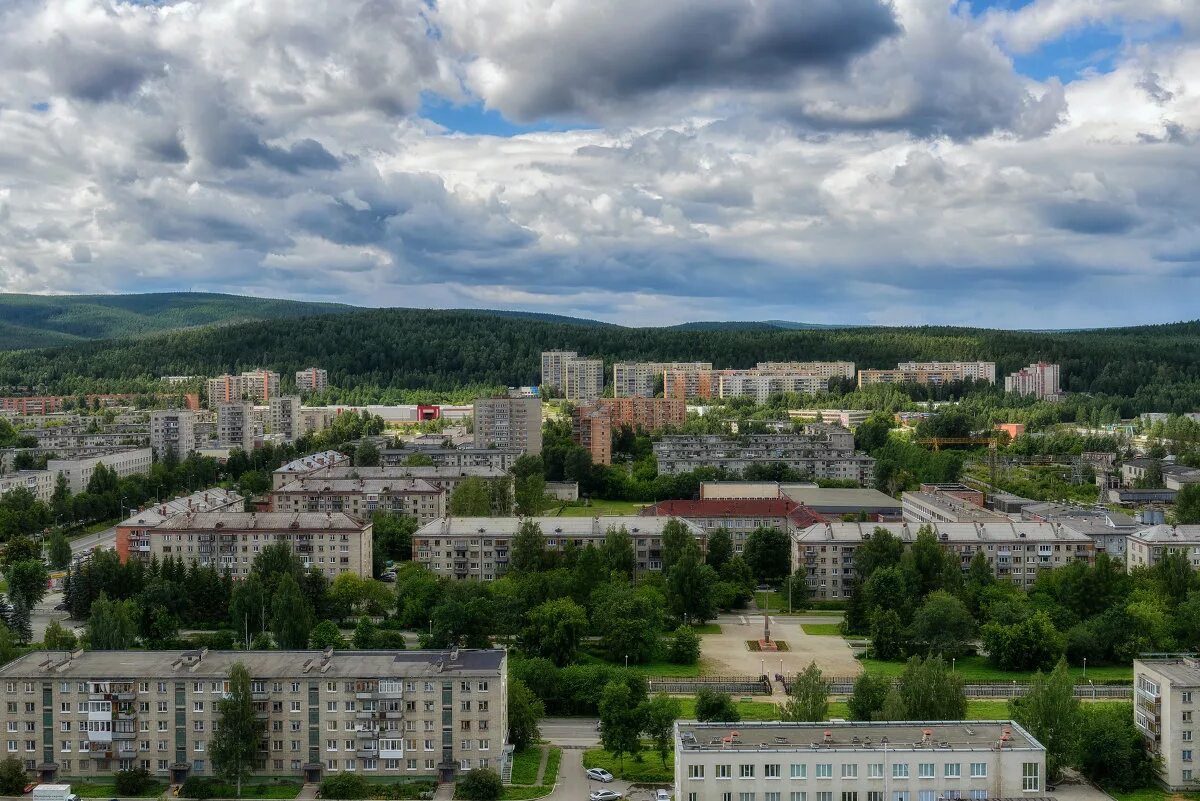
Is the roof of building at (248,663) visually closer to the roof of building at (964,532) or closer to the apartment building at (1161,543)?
the roof of building at (964,532)

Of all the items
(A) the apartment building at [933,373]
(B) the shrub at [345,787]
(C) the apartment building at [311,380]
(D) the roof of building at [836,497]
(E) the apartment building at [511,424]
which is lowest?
(B) the shrub at [345,787]

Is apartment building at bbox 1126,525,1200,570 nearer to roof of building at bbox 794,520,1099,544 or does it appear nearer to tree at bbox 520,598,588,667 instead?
roof of building at bbox 794,520,1099,544

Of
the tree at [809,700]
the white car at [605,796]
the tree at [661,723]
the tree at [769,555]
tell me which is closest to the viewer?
the white car at [605,796]

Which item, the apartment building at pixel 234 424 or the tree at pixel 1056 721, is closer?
the tree at pixel 1056 721

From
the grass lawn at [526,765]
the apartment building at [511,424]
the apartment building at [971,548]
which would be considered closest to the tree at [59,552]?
the grass lawn at [526,765]

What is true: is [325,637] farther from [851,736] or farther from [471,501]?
[471,501]

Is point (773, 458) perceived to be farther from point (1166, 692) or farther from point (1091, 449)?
point (1166, 692)
